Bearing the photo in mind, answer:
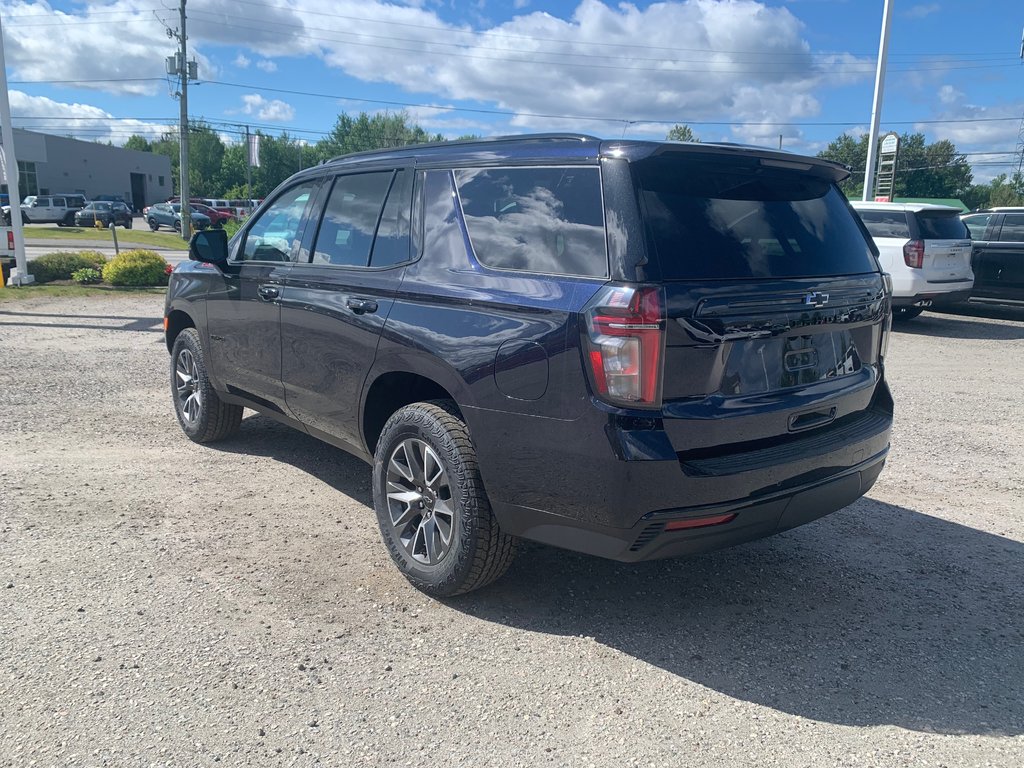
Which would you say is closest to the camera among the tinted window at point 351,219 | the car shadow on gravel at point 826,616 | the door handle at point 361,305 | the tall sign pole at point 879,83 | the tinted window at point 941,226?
the car shadow on gravel at point 826,616

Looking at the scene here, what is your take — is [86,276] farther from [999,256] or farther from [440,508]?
[999,256]

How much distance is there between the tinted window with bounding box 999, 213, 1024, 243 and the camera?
42.6 feet

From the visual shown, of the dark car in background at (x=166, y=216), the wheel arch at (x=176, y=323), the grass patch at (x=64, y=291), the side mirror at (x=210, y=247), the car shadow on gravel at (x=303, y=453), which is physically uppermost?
the dark car in background at (x=166, y=216)

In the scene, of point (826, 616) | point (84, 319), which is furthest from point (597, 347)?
point (84, 319)

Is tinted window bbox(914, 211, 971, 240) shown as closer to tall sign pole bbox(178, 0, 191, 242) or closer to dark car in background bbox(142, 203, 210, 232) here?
tall sign pole bbox(178, 0, 191, 242)

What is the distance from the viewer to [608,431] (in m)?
2.83

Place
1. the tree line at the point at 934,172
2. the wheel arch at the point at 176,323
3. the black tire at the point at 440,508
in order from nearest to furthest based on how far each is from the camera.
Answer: the black tire at the point at 440,508, the wheel arch at the point at 176,323, the tree line at the point at 934,172

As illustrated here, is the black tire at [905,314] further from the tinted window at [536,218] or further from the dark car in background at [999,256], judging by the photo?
the tinted window at [536,218]

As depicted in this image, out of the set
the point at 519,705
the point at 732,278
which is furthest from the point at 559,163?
the point at 519,705

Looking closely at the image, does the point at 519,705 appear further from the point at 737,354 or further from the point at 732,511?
the point at 737,354

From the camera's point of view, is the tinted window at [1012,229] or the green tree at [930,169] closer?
the tinted window at [1012,229]

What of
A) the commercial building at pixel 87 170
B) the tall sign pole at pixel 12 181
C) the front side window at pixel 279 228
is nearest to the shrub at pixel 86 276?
the tall sign pole at pixel 12 181

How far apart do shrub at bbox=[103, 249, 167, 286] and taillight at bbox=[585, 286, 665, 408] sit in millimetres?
15490

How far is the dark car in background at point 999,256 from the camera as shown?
42.4ft
